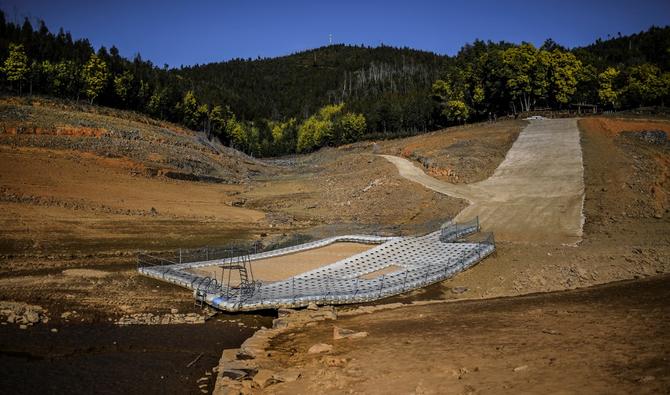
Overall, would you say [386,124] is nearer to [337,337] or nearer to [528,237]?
[528,237]

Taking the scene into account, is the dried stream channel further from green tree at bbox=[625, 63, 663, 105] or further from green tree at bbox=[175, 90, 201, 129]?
green tree at bbox=[175, 90, 201, 129]

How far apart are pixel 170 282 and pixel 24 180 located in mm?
25899

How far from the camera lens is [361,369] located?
13.4 m

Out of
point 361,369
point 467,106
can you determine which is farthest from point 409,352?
point 467,106

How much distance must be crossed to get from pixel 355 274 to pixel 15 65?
8920 cm

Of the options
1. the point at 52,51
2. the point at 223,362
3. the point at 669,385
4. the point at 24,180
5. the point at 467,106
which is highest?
the point at 52,51

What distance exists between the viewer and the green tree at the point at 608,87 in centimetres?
8914

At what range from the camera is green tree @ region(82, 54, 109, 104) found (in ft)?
319

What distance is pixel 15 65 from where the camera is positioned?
291 ft

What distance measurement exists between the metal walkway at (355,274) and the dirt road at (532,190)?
4409 millimetres

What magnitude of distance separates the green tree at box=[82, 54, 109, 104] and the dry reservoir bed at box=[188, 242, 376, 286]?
84.2 metres

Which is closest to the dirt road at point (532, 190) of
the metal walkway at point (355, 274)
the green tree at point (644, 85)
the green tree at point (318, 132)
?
the metal walkway at point (355, 274)

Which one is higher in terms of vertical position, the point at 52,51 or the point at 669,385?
the point at 52,51

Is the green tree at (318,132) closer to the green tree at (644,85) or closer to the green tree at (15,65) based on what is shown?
the green tree at (644,85)
